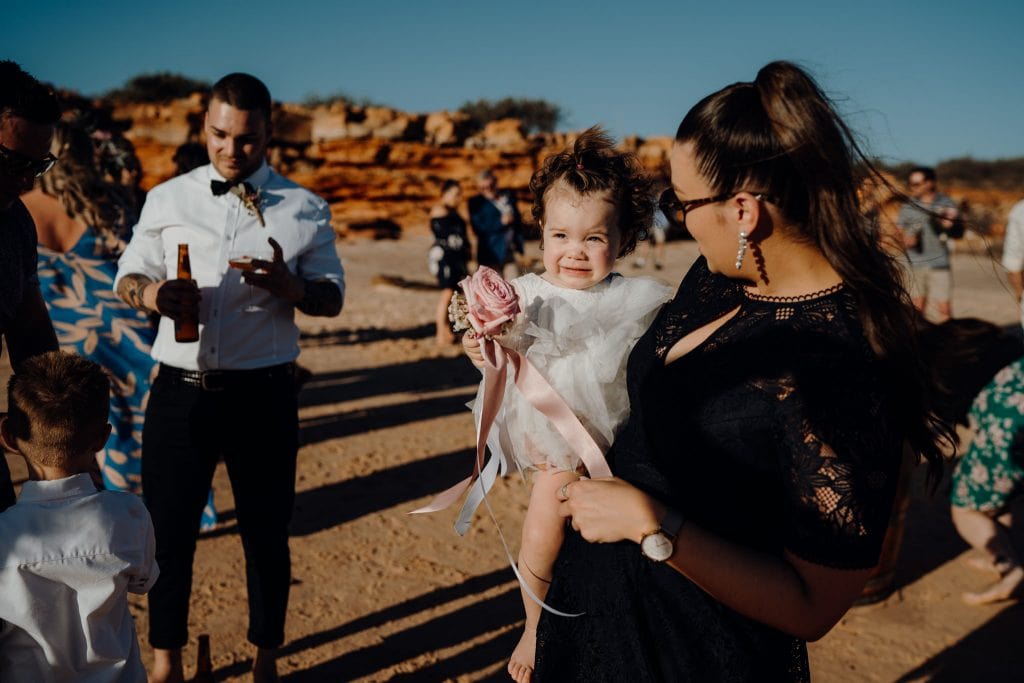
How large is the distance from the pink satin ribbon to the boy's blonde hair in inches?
40.8

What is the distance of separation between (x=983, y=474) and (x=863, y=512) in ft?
12.9

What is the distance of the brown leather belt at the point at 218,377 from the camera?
11.1 ft

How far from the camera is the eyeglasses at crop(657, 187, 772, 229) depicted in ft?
5.81

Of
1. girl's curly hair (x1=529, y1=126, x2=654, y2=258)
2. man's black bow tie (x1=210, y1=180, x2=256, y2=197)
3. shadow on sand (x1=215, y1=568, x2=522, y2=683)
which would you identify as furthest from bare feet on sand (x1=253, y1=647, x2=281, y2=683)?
girl's curly hair (x1=529, y1=126, x2=654, y2=258)

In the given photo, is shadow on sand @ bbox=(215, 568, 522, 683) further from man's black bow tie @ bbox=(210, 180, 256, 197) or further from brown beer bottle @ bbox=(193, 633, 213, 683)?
man's black bow tie @ bbox=(210, 180, 256, 197)

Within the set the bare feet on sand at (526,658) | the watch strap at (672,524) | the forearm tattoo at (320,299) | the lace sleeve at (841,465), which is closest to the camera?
the lace sleeve at (841,465)

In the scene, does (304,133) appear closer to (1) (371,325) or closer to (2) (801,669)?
(1) (371,325)

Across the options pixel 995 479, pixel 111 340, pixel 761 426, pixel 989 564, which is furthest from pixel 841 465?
pixel 111 340

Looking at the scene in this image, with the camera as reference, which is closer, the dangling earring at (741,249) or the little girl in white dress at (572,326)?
the dangling earring at (741,249)

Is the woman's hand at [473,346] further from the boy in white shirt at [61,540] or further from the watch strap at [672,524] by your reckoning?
the boy in white shirt at [61,540]

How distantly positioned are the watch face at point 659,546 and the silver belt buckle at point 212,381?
92.0 inches

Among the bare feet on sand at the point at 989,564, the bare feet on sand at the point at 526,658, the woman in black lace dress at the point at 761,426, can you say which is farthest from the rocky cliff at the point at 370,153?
the woman in black lace dress at the point at 761,426

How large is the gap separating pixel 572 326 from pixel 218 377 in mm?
1678

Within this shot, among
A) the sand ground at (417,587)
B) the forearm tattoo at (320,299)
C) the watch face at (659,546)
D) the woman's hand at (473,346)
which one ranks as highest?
the woman's hand at (473,346)
